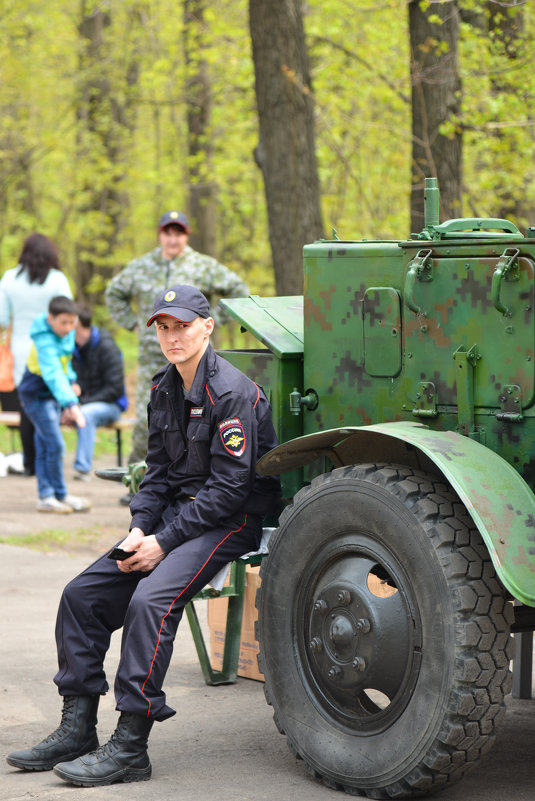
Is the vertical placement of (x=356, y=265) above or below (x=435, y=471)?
above

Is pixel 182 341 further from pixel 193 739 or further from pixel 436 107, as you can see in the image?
pixel 436 107

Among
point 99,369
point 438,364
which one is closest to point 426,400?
point 438,364

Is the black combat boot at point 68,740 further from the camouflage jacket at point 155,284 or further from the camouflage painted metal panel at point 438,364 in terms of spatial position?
the camouflage jacket at point 155,284

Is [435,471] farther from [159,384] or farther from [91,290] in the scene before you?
[91,290]

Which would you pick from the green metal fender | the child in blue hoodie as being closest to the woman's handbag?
the child in blue hoodie

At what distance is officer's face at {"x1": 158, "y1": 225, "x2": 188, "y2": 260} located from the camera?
937cm

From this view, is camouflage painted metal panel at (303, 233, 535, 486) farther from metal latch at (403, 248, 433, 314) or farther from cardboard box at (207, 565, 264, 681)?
cardboard box at (207, 565, 264, 681)

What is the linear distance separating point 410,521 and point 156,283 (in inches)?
236

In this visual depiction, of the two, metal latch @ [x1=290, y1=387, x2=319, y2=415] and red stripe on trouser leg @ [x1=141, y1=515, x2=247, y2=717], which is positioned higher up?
metal latch @ [x1=290, y1=387, x2=319, y2=415]

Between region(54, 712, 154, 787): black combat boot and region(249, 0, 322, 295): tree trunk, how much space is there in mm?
6727

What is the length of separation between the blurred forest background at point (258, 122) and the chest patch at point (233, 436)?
5.47 metres

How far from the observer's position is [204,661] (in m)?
5.56

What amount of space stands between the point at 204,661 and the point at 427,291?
2.14m

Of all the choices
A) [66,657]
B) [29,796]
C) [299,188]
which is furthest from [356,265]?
[299,188]
